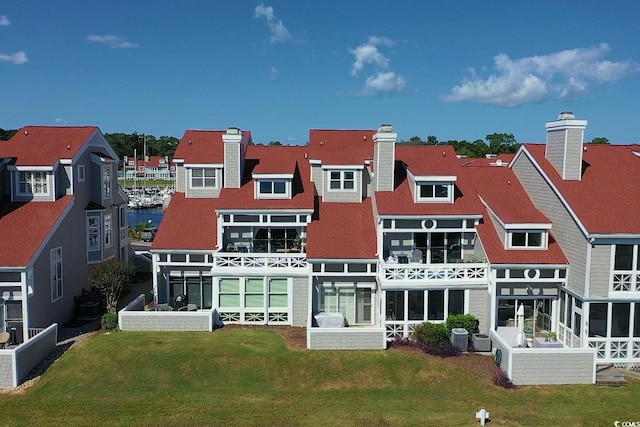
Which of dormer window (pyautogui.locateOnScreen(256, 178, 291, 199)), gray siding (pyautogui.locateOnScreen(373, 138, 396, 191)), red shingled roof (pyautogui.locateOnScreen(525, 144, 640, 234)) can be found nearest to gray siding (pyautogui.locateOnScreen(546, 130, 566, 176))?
red shingled roof (pyautogui.locateOnScreen(525, 144, 640, 234))

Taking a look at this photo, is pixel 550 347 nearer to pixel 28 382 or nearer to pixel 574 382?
pixel 574 382

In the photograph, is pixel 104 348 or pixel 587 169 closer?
pixel 104 348

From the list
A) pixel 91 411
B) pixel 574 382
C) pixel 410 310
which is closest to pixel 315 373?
pixel 410 310

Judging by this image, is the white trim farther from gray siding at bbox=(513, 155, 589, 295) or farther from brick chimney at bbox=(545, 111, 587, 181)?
brick chimney at bbox=(545, 111, 587, 181)

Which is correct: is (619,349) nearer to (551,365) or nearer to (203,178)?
(551,365)

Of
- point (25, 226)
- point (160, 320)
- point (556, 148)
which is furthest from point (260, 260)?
point (556, 148)

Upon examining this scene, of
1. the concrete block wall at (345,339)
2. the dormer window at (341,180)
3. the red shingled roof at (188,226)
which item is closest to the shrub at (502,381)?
the concrete block wall at (345,339)
